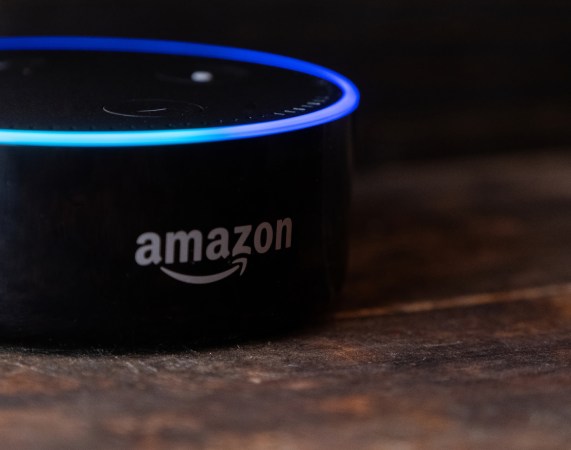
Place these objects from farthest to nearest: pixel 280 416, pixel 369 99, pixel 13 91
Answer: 1. pixel 369 99
2. pixel 13 91
3. pixel 280 416

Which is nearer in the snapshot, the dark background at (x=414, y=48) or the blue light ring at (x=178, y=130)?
the blue light ring at (x=178, y=130)

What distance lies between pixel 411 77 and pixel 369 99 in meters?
0.06

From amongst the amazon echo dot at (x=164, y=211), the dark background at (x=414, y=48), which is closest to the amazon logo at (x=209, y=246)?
the amazon echo dot at (x=164, y=211)

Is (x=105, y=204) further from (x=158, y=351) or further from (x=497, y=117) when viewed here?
(x=497, y=117)

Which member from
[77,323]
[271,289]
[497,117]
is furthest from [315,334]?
[497,117]

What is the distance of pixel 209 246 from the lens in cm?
65

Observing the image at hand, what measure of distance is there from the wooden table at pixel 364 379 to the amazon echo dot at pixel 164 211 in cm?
3

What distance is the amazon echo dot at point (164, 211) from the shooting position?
62 centimetres

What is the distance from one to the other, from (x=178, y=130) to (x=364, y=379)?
196 mm

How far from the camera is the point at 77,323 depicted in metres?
0.65

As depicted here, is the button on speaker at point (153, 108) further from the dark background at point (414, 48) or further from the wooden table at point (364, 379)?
the dark background at point (414, 48)

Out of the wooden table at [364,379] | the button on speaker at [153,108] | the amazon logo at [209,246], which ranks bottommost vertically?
the wooden table at [364,379]

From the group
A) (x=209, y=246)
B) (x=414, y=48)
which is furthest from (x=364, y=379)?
(x=414, y=48)

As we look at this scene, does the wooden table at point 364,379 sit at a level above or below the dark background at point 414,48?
below
